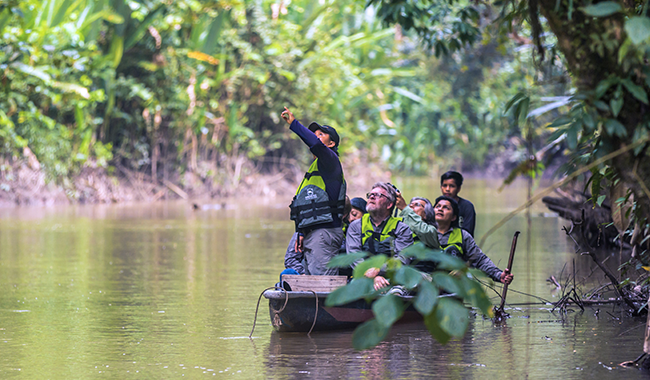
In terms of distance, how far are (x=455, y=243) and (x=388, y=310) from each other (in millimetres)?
5162

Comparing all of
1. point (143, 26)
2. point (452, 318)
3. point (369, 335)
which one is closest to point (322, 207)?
point (369, 335)

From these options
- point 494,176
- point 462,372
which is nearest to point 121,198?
point 462,372

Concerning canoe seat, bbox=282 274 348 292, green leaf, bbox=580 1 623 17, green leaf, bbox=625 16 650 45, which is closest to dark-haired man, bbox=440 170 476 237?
canoe seat, bbox=282 274 348 292

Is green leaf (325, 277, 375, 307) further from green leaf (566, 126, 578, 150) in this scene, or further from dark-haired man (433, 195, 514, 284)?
dark-haired man (433, 195, 514, 284)

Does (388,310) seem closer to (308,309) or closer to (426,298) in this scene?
(426,298)

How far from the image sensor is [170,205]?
2500cm

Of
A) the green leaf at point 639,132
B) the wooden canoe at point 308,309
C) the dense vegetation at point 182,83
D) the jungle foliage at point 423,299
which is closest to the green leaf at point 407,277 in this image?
the jungle foliage at point 423,299

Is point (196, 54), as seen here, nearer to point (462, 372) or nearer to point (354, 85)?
point (354, 85)

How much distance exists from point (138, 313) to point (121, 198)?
17789 millimetres

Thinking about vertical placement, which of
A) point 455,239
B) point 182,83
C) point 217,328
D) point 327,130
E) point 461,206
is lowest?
point 217,328

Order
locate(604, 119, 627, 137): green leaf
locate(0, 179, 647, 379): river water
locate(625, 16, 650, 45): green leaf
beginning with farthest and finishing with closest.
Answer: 1. locate(0, 179, 647, 379): river water
2. locate(604, 119, 627, 137): green leaf
3. locate(625, 16, 650, 45): green leaf

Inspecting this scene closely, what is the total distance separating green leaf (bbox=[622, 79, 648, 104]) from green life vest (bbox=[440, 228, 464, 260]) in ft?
14.1

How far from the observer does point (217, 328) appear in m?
7.73

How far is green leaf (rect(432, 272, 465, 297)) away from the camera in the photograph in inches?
129
